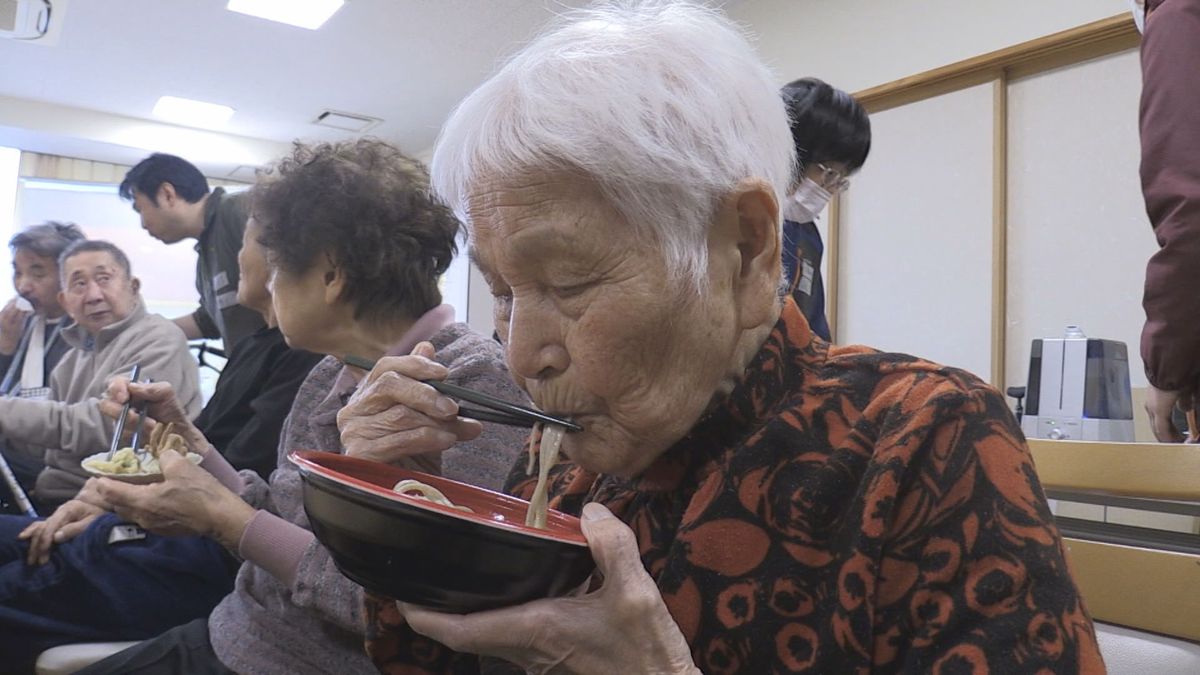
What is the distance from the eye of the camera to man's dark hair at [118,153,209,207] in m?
3.88

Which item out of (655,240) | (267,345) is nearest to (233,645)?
(267,345)

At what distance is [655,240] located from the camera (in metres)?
0.77

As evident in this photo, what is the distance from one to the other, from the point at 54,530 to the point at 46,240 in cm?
266

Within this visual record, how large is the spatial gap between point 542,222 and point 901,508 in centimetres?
38

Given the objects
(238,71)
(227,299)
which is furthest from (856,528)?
(238,71)

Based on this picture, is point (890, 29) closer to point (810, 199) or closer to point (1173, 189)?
point (810, 199)

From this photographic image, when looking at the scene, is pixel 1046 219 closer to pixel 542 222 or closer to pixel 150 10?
pixel 542 222

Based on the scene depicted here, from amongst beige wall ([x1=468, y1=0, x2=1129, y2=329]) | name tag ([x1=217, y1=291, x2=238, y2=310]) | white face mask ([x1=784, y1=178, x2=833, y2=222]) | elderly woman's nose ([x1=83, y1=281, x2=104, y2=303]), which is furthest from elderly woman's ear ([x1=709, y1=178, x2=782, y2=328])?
elderly woman's nose ([x1=83, y1=281, x2=104, y2=303])

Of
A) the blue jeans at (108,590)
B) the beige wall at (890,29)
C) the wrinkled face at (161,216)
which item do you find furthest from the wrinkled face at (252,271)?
the wrinkled face at (161,216)

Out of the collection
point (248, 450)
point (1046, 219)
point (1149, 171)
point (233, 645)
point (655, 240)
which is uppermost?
point (1046, 219)

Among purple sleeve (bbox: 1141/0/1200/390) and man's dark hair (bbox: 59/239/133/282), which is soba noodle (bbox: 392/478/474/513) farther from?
man's dark hair (bbox: 59/239/133/282)

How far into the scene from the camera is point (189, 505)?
1.41 m

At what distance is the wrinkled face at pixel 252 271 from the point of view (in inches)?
76.1

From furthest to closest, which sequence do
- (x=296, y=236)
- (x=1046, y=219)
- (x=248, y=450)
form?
1. (x=1046, y=219)
2. (x=248, y=450)
3. (x=296, y=236)
